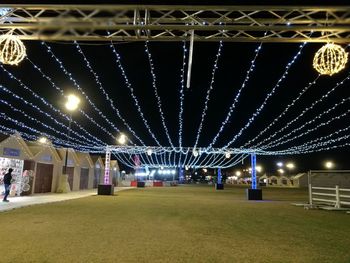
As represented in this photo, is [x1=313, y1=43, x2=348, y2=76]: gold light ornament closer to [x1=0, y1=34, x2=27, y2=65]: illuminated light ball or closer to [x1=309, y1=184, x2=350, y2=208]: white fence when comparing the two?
[x1=0, y1=34, x2=27, y2=65]: illuminated light ball

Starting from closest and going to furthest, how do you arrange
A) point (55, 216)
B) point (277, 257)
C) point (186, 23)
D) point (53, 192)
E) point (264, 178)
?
point (277, 257), point (186, 23), point (55, 216), point (53, 192), point (264, 178)

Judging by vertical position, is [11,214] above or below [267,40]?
below

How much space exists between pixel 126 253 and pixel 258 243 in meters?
2.79

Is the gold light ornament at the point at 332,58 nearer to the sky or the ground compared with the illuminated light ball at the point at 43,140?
nearer to the ground

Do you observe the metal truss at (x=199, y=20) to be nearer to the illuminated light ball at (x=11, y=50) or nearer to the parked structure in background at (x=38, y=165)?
the illuminated light ball at (x=11, y=50)

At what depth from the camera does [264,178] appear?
72500mm

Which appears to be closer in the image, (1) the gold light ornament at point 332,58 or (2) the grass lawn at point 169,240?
(2) the grass lawn at point 169,240

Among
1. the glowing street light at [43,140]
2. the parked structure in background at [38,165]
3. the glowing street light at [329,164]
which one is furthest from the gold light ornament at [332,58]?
the glowing street light at [329,164]

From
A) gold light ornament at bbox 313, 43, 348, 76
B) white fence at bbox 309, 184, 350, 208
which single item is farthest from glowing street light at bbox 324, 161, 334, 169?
gold light ornament at bbox 313, 43, 348, 76

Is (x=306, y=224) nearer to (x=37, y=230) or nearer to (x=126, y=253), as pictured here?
(x=126, y=253)

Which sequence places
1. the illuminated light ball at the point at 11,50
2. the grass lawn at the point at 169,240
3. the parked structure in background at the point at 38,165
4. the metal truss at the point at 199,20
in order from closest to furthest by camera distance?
the grass lawn at the point at 169,240 → the metal truss at the point at 199,20 → the illuminated light ball at the point at 11,50 → the parked structure in background at the point at 38,165

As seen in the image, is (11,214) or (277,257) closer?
(277,257)

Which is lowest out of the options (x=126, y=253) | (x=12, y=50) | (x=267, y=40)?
(x=126, y=253)
